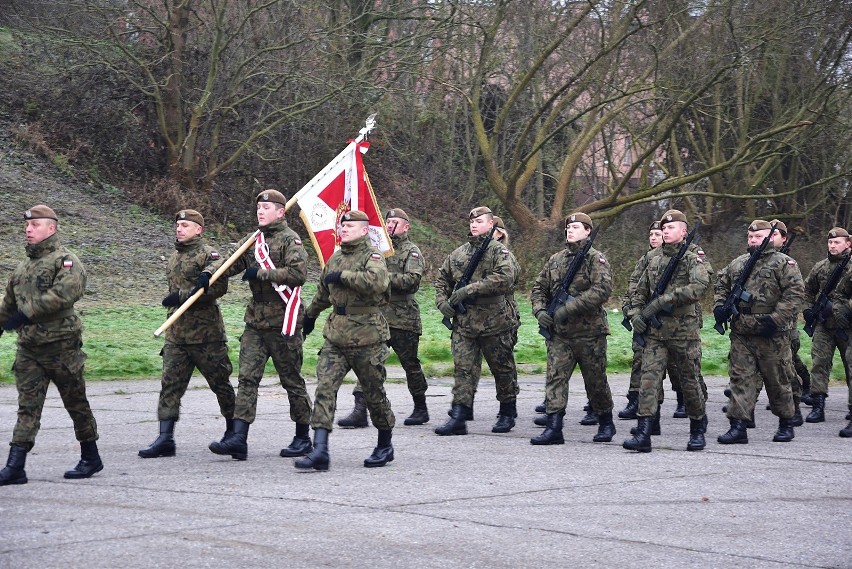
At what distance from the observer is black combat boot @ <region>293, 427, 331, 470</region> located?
846cm

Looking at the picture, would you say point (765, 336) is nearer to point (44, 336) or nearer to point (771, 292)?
point (771, 292)

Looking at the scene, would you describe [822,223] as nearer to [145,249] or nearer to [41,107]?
[145,249]

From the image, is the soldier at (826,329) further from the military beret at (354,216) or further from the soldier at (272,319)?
the soldier at (272,319)

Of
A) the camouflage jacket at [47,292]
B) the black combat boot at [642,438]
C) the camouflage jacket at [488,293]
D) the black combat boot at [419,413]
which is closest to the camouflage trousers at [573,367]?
the black combat boot at [642,438]

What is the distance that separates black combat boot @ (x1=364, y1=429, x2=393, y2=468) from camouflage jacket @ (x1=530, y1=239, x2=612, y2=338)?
210cm

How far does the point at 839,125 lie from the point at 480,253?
17238mm

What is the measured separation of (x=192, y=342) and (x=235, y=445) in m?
0.85

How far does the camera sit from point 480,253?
10820mm

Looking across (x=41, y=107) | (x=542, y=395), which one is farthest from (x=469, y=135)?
(x=542, y=395)

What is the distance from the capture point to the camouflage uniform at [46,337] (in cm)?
796

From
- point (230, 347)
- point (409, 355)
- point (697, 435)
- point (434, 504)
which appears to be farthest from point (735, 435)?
point (230, 347)

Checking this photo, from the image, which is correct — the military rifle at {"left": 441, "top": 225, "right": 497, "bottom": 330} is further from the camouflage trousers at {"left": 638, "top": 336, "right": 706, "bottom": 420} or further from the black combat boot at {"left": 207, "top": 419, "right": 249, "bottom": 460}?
the black combat boot at {"left": 207, "top": 419, "right": 249, "bottom": 460}

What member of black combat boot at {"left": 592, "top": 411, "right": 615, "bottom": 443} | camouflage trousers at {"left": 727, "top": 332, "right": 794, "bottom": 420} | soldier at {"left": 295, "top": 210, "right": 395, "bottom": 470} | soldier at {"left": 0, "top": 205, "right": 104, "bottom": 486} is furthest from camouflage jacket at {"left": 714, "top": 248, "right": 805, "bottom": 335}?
soldier at {"left": 0, "top": 205, "right": 104, "bottom": 486}

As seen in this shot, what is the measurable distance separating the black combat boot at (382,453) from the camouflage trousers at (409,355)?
242 centimetres
